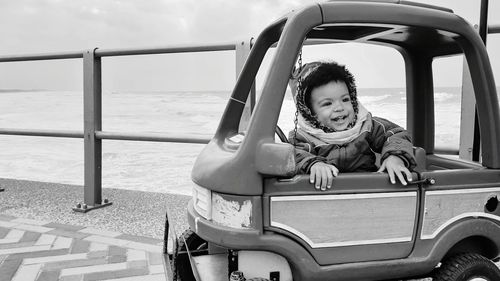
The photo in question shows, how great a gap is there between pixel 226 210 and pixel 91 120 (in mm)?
2730

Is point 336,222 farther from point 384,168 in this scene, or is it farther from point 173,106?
point 173,106

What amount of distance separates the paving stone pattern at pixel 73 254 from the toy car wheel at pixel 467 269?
4.78ft

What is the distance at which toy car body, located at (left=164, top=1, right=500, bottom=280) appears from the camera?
1.55 m

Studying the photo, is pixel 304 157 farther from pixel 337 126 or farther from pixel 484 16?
pixel 484 16

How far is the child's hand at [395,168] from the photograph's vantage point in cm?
166

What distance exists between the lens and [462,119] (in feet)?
8.94

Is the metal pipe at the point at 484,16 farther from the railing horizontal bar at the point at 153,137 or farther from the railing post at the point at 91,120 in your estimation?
the railing post at the point at 91,120

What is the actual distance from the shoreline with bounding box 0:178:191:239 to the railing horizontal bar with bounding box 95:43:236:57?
124 cm

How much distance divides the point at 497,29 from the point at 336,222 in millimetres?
1749

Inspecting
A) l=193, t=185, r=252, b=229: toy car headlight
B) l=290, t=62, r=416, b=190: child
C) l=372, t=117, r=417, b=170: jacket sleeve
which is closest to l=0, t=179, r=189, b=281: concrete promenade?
l=193, t=185, r=252, b=229: toy car headlight

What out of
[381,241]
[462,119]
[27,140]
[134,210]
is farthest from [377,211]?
[27,140]

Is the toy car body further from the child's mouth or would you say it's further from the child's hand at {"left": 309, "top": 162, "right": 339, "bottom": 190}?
the child's mouth

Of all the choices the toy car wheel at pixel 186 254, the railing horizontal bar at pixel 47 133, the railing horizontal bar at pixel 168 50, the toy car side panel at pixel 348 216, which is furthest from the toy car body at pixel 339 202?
the railing horizontal bar at pixel 47 133

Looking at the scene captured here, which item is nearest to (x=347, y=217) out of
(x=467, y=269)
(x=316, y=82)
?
(x=467, y=269)
